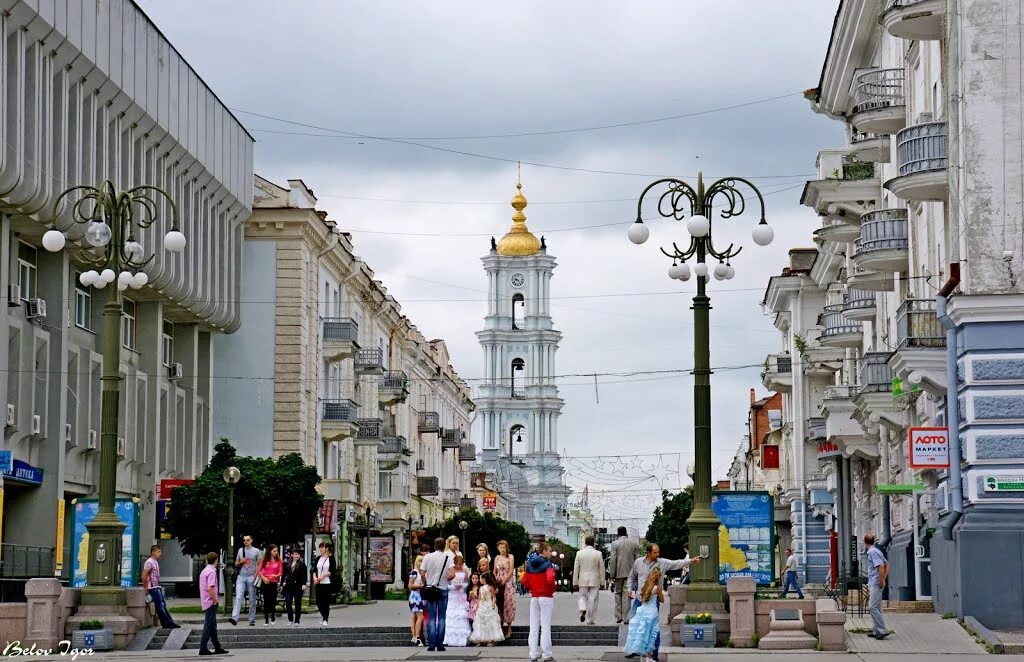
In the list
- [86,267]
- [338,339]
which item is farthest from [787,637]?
[338,339]

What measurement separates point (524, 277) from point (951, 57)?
11833 cm

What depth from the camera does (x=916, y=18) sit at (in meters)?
29.4

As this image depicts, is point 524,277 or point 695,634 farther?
point 524,277

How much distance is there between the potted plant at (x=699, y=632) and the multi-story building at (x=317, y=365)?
3489 centimetres

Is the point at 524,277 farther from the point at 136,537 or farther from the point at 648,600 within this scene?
the point at 648,600

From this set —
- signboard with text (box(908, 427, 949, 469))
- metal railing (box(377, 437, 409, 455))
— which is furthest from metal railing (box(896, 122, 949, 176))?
metal railing (box(377, 437, 409, 455))

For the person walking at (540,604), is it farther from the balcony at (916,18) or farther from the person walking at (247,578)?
the balcony at (916,18)

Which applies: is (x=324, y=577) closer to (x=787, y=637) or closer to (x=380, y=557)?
(x=787, y=637)

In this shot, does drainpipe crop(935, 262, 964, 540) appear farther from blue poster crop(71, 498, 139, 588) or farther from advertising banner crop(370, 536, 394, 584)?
advertising banner crop(370, 536, 394, 584)

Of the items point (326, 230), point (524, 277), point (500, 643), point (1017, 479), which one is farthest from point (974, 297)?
point (524, 277)

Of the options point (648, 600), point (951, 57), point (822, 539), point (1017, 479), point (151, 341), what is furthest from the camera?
A: point (822, 539)

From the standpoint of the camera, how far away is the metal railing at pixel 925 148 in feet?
96.1

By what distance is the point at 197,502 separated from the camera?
4144cm

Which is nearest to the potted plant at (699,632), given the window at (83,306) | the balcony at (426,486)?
the window at (83,306)
